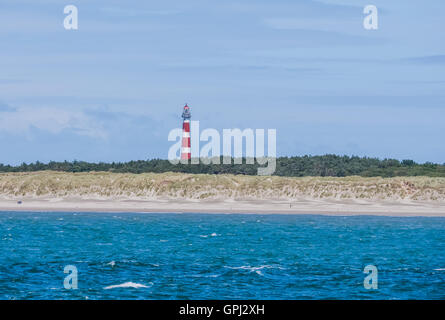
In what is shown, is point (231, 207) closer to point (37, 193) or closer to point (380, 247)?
point (37, 193)

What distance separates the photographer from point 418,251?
45.8m

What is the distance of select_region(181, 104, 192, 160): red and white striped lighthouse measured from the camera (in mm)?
102562

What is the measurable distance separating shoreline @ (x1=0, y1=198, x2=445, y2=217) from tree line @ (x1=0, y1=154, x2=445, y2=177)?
67.0ft

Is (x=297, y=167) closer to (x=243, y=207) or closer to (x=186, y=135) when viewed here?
(x=186, y=135)

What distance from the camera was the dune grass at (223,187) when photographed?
3295 inches

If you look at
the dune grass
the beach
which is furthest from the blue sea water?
the dune grass

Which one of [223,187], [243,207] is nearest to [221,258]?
[243,207]

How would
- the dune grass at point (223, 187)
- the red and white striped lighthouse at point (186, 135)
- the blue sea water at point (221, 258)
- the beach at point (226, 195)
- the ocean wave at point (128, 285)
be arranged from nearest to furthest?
the blue sea water at point (221, 258), the ocean wave at point (128, 285), the beach at point (226, 195), the dune grass at point (223, 187), the red and white striped lighthouse at point (186, 135)

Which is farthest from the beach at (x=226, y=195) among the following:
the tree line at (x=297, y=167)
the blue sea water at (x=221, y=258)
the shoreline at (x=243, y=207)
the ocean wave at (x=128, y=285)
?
the ocean wave at (x=128, y=285)

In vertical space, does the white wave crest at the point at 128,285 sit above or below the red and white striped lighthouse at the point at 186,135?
below

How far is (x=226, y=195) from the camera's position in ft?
279

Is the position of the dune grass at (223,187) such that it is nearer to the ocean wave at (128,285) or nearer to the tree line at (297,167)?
the tree line at (297,167)

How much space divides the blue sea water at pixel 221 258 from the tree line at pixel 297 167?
32.4 meters

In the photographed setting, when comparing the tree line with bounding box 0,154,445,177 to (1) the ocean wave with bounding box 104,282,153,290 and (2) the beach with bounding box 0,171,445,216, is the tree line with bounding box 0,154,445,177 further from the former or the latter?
(1) the ocean wave with bounding box 104,282,153,290
